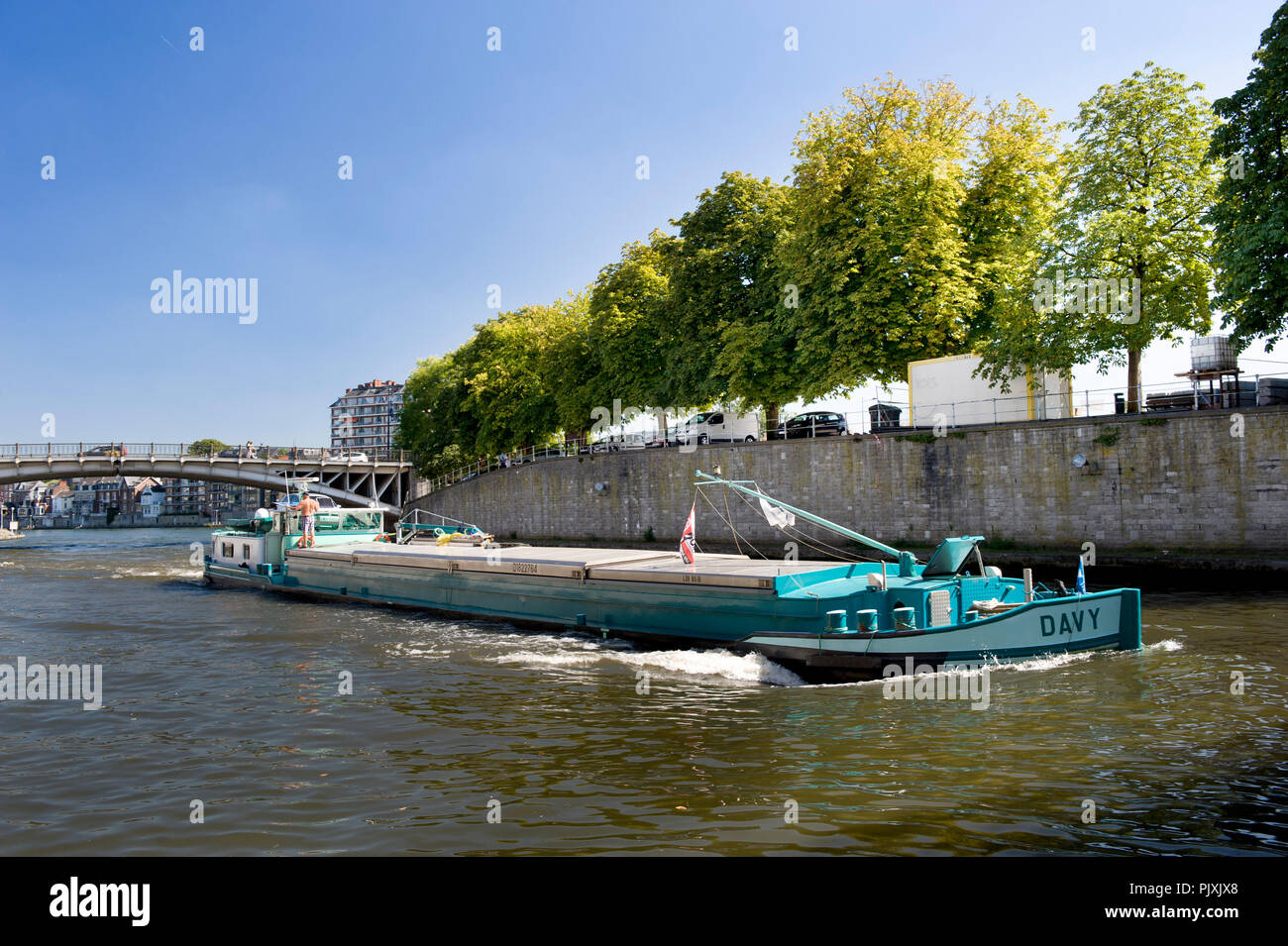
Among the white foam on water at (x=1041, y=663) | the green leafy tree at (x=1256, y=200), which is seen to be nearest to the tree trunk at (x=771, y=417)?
the green leafy tree at (x=1256, y=200)

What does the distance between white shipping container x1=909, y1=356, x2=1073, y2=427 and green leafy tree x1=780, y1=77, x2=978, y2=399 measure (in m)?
1.38

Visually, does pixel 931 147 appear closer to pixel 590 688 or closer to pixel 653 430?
pixel 653 430

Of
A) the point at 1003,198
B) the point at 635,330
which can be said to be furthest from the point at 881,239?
the point at 635,330

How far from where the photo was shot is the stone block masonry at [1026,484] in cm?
2447

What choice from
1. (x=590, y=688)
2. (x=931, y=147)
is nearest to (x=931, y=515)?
(x=931, y=147)

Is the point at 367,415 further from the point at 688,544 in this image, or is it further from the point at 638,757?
the point at 638,757

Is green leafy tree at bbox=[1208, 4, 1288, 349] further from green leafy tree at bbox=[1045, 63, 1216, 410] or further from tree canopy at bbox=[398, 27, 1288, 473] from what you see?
green leafy tree at bbox=[1045, 63, 1216, 410]

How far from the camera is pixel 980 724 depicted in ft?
33.6

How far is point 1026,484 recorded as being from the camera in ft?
96.3

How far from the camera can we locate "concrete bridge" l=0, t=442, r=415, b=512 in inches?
2302

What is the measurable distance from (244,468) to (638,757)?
63757 millimetres

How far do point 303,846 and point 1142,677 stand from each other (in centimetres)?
1152

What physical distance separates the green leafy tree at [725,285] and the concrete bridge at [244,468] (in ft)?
74.1

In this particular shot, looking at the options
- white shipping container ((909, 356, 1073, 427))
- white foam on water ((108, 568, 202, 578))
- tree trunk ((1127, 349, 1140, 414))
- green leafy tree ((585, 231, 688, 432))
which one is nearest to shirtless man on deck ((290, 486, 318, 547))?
white foam on water ((108, 568, 202, 578))
